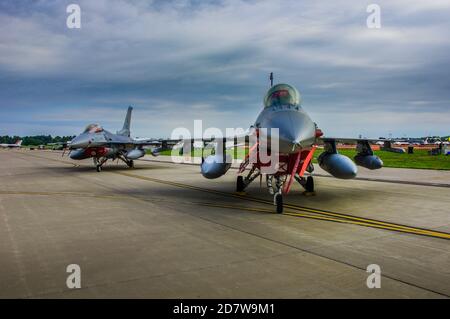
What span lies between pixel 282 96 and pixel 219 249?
19.6ft

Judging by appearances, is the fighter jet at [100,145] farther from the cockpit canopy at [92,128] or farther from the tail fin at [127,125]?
the tail fin at [127,125]

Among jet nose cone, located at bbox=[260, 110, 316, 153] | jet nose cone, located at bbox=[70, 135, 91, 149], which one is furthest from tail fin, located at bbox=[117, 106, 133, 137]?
jet nose cone, located at bbox=[260, 110, 316, 153]

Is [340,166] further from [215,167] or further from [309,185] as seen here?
[215,167]

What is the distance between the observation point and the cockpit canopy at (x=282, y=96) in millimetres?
10484

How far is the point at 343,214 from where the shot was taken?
9312mm

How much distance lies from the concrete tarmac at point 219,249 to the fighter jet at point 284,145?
1076 millimetres

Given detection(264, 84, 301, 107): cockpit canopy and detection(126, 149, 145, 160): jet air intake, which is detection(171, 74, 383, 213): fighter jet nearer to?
detection(264, 84, 301, 107): cockpit canopy

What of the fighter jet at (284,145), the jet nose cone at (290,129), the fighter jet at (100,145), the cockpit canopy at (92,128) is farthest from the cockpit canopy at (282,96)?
the cockpit canopy at (92,128)

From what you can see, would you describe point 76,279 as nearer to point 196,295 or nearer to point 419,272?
point 196,295

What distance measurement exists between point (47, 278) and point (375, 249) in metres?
5.30

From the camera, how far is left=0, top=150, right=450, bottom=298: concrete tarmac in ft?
14.3

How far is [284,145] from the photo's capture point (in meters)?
8.70

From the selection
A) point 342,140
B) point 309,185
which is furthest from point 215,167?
point 342,140
